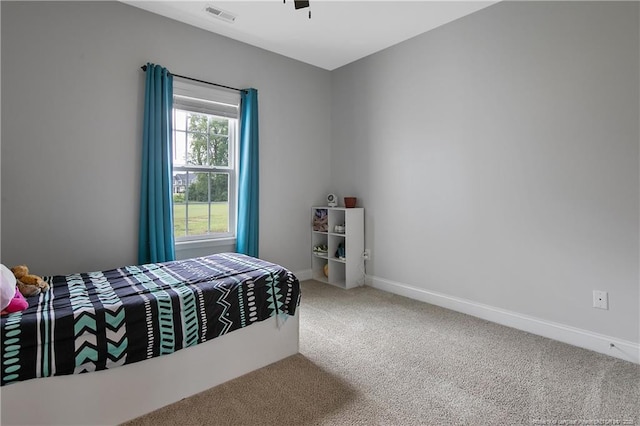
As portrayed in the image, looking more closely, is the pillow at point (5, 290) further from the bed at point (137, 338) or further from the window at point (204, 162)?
the window at point (204, 162)

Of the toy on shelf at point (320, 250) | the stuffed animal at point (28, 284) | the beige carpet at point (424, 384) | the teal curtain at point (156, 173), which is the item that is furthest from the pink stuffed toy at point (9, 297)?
the toy on shelf at point (320, 250)

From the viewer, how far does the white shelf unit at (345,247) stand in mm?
3650

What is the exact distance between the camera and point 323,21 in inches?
116

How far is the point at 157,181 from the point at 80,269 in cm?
87

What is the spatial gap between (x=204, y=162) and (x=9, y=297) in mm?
2030

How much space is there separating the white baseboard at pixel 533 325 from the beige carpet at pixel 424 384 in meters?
0.08

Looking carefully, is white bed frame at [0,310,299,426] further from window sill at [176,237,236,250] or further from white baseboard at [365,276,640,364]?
white baseboard at [365,276,640,364]

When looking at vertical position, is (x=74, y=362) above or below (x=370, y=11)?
below

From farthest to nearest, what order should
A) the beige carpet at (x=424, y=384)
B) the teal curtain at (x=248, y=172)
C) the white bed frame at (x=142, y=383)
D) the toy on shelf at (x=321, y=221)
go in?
the toy on shelf at (x=321, y=221) → the teal curtain at (x=248, y=172) → the beige carpet at (x=424, y=384) → the white bed frame at (x=142, y=383)

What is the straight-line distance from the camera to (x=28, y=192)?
2.34 m

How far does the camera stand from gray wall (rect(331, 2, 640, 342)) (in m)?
2.16

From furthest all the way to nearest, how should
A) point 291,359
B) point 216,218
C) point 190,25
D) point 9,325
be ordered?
point 216,218, point 190,25, point 291,359, point 9,325

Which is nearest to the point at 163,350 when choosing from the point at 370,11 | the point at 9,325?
the point at 9,325

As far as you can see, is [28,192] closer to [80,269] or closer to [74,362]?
[80,269]
